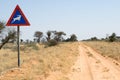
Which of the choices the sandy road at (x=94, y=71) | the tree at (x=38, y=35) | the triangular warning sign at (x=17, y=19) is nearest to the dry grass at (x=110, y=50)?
the sandy road at (x=94, y=71)

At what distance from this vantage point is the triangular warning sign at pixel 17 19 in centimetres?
1250

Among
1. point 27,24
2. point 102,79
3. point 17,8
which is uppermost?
point 17,8

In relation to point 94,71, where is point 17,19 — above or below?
above

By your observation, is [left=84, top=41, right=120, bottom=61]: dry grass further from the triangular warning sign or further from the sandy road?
the triangular warning sign

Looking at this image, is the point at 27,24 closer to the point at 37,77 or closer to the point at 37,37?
the point at 37,77

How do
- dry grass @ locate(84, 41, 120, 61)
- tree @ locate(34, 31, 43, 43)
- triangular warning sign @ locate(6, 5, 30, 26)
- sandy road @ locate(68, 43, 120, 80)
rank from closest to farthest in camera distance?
sandy road @ locate(68, 43, 120, 80) < triangular warning sign @ locate(6, 5, 30, 26) < dry grass @ locate(84, 41, 120, 61) < tree @ locate(34, 31, 43, 43)

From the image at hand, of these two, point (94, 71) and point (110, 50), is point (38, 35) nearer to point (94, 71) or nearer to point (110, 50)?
point (110, 50)

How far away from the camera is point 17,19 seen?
1260cm

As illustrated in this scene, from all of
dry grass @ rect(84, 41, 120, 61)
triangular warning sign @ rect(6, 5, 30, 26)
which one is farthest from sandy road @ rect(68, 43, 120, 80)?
dry grass @ rect(84, 41, 120, 61)

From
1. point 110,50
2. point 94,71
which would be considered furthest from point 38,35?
point 94,71

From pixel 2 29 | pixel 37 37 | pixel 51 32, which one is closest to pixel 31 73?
pixel 2 29

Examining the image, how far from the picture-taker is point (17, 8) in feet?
41.0

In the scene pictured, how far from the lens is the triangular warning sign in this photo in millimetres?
12500

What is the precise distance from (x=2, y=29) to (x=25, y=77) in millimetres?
25238
